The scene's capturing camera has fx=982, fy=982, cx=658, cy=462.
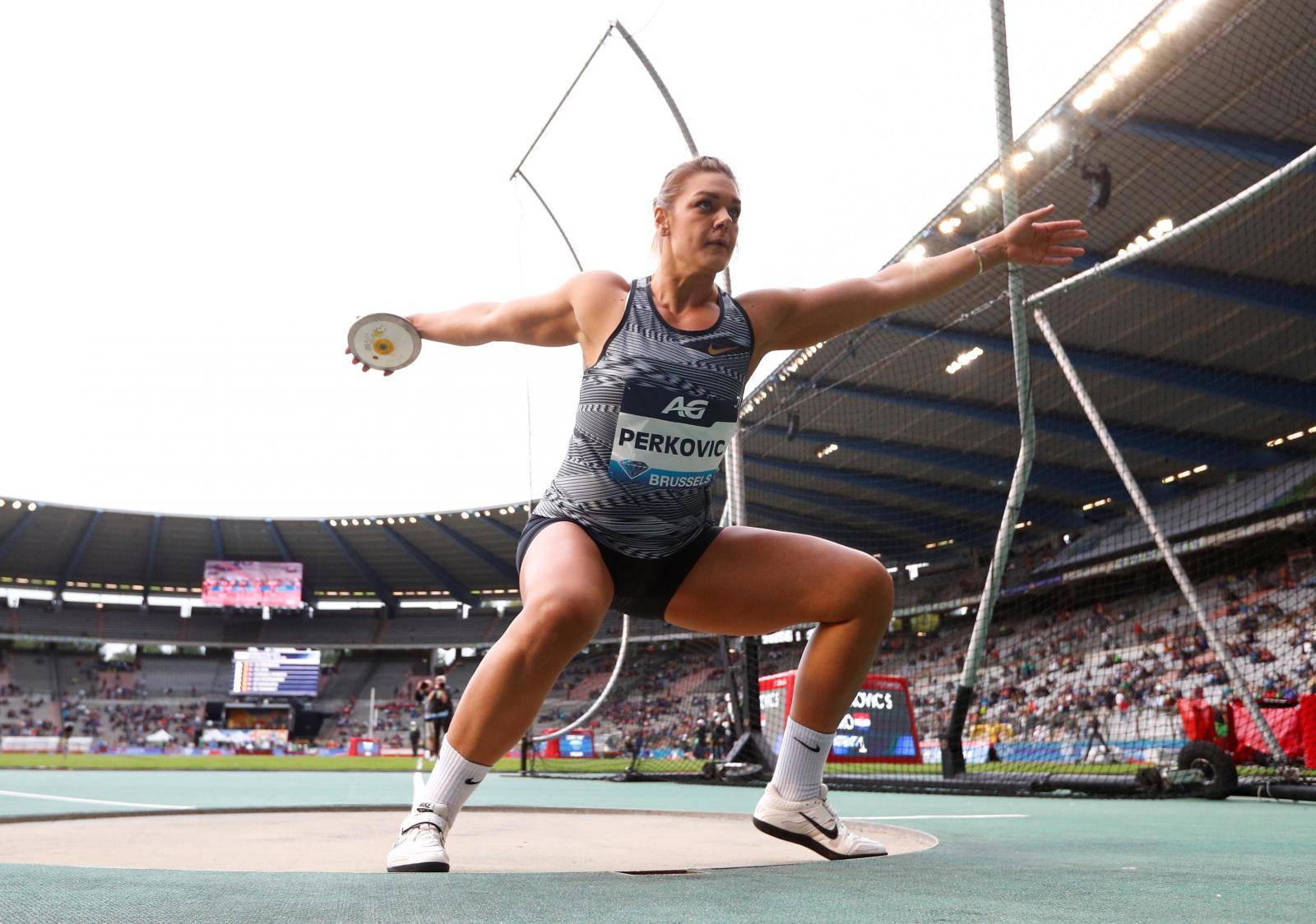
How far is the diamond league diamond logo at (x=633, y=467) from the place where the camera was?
91.6 inches

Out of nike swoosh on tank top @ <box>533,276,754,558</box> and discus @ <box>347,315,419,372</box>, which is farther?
discus @ <box>347,315,419,372</box>

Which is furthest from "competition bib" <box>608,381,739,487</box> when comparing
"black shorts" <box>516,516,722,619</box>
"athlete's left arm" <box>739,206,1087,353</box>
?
"athlete's left arm" <box>739,206,1087,353</box>

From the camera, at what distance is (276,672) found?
47688 mm

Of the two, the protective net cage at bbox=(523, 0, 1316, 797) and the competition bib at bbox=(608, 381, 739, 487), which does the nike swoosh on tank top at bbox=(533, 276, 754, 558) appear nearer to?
the competition bib at bbox=(608, 381, 739, 487)

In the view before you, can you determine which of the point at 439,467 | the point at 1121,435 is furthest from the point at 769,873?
the point at 439,467

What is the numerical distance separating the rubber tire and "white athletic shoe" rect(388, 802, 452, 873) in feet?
14.8

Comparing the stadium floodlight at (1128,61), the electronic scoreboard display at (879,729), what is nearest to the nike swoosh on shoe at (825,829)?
the stadium floodlight at (1128,61)

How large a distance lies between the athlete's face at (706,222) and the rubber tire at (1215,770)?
435cm

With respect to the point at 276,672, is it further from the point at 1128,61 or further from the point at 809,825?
the point at 809,825

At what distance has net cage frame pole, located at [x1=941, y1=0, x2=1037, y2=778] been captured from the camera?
494cm

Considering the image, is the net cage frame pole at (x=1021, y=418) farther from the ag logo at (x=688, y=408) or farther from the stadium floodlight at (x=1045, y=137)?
the stadium floodlight at (x=1045, y=137)

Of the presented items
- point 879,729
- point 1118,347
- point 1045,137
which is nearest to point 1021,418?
point 1045,137

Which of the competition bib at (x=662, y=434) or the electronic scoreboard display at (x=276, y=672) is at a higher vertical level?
the competition bib at (x=662, y=434)

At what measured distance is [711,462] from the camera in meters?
2.44
